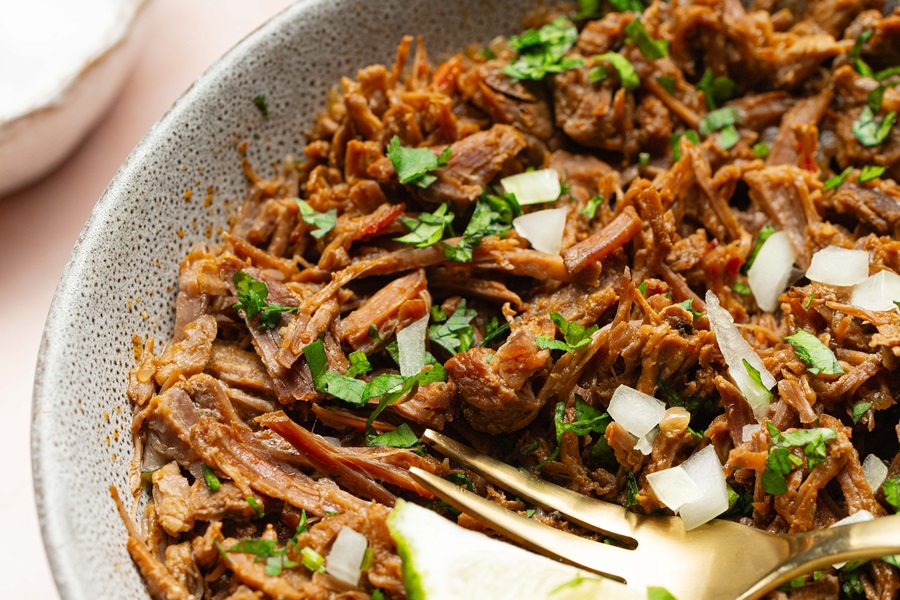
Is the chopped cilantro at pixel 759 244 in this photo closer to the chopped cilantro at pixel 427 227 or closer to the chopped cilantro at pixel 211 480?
the chopped cilantro at pixel 427 227

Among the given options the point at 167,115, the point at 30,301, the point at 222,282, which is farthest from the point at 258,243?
the point at 30,301

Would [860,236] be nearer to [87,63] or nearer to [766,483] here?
Answer: [766,483]

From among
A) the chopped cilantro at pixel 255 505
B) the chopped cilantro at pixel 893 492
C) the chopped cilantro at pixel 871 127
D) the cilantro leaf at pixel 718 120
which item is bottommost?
the chopped cilantro at pixel 893 492

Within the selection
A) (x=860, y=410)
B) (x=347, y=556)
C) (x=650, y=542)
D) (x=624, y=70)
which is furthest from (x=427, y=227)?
(x=860, y=410)

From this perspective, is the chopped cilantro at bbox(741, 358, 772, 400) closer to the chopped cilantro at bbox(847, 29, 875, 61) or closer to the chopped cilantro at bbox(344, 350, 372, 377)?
the chopped cilantro at bbox(344, 350, 372, 377)

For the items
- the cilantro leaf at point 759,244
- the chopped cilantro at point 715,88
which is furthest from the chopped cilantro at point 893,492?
the chopped cilantro at point 715,88

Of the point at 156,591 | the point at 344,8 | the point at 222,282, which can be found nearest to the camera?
the point at 156,591

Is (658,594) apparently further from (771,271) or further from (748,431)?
(771,271)
